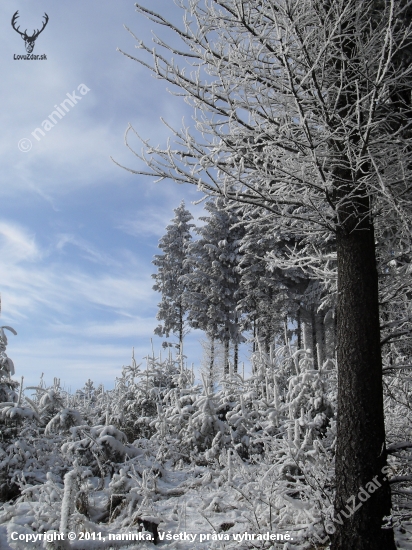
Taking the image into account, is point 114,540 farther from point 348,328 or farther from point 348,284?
point 348,284

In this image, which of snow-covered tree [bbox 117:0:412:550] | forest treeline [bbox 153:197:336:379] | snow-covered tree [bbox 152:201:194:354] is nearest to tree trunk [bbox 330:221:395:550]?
snow-covered tree [bbox 117:0:412:550]

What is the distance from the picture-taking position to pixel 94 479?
7.92m

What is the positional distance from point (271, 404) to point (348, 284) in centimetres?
461

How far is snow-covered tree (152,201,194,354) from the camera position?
26.8 m

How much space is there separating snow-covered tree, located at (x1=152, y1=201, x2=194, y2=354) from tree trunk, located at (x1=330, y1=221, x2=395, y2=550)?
21.7m

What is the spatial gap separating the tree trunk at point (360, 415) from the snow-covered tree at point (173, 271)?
2172cm

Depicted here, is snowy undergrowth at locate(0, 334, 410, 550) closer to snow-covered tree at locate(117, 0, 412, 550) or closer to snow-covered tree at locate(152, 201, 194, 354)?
snow-covered tree at locate(117, 0, 412, 550)

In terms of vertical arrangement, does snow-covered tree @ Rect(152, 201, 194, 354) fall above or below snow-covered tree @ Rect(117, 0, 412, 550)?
above

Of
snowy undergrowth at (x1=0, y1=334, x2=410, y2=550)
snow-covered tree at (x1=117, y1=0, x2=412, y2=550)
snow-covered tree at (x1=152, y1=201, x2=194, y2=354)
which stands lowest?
snowy undergrowth at (x1=0, y1=334, x2=410, y2=550)

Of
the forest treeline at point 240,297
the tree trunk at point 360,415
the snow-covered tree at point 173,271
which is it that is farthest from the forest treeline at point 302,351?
the snow-covered tree at point 173,271

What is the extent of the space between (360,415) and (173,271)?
2435cm

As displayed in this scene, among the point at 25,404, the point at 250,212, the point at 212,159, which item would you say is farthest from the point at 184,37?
the point at 25,404

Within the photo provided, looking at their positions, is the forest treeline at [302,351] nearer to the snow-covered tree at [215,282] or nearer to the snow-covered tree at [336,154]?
the snow-covered tree at [336,154]

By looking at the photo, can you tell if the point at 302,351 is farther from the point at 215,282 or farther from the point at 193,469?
the point at 215,282
